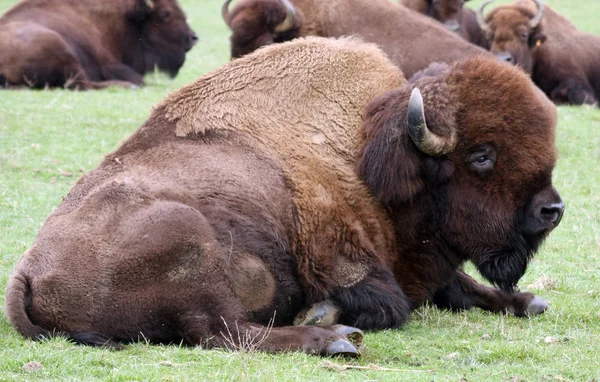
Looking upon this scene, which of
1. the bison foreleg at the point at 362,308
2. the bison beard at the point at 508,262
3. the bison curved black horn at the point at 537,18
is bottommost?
the bison curved black horn at the point at 537,18

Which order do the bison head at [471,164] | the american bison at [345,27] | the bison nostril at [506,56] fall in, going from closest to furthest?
the bison head at [471,164] → the american bison at [345,27] → the bison nostril at [506,56]

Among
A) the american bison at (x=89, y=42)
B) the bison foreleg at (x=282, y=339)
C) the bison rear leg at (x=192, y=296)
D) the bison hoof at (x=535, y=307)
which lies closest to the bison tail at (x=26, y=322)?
the bison rear leg at (x=192, y=296)

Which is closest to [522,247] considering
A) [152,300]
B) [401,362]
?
[401,362]

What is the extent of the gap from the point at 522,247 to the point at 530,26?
12.7 m

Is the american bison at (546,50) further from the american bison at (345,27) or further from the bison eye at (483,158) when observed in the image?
the bison eye at (483,158)

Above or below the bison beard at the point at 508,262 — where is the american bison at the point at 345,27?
below

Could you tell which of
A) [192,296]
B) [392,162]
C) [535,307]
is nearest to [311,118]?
[392,162]

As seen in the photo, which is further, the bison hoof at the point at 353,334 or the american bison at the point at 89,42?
the american bison at the point at 89,42

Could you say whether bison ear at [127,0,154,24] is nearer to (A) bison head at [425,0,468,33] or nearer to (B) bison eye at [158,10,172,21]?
(B) bison eye at [158,10,172,21]

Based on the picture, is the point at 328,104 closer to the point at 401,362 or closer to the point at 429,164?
the point at 429,164

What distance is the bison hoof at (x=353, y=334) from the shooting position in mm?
5498

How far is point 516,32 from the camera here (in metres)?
17.9

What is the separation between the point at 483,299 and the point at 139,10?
1226cm

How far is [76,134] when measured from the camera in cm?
1262
